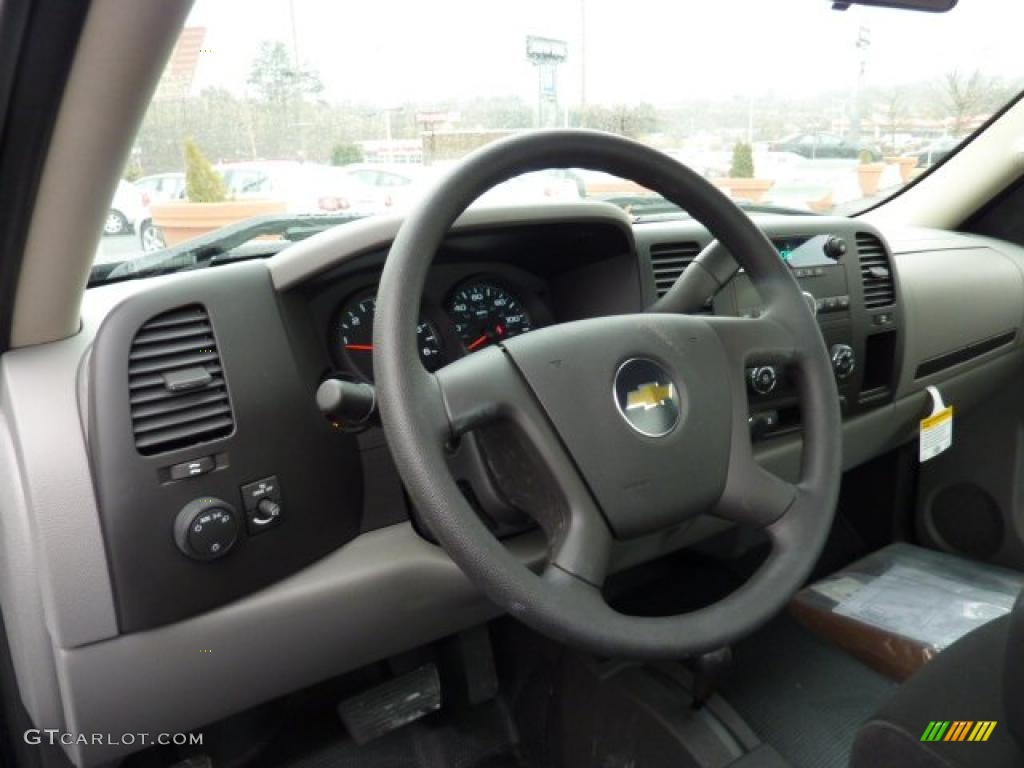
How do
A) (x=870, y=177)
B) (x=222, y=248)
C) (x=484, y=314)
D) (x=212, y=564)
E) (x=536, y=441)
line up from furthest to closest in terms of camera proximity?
(x=870, y=177)
(x=484, y=314)
(x=222, y=248)
(x=212, y=564)
(x=536, y=441)

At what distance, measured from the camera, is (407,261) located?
1.00 m

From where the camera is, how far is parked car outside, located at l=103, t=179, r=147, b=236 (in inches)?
42.5

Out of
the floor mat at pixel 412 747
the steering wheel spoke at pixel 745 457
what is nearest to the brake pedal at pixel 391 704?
the floor mat at pixel 412 747

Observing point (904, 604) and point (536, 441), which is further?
point (904, 604)

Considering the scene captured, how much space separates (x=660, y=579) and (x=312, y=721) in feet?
2.98

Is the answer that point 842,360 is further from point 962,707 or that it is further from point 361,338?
point 361,338

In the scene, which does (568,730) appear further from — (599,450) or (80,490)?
(80,490)

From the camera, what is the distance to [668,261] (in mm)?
1697

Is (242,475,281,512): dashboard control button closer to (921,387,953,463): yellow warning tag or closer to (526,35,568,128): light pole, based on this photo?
(526,35,568,128): light pole

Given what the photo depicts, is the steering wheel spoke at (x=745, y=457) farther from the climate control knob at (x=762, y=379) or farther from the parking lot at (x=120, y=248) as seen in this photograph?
the parking lot at (x=120, y=248)

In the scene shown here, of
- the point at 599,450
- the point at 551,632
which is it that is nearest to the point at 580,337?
the point at 599,450

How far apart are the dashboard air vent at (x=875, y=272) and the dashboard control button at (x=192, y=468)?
1.58 m

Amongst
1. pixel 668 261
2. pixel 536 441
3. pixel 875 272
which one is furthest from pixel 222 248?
pixel 875 272

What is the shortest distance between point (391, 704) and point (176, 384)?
1.02 meters
